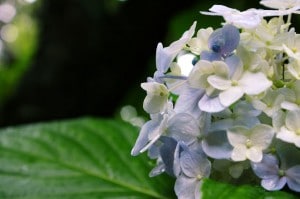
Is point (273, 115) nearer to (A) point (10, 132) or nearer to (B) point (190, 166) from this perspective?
(B) point (190, 166)

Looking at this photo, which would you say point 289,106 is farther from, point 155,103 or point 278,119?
point 155,103

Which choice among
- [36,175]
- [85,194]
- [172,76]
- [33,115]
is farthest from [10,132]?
[33,115]

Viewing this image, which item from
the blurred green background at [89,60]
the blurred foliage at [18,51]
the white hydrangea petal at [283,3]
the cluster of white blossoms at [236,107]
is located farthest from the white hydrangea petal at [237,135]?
the blurred foliage at [18,51]

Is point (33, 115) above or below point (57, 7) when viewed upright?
below

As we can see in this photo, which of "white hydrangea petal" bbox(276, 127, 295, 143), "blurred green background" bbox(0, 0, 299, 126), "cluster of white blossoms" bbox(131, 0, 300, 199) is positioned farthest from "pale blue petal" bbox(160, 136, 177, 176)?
"blurred green background" bbox(0, 0, 299, 126)

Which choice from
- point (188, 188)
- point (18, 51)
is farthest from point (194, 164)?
point (18, 51)

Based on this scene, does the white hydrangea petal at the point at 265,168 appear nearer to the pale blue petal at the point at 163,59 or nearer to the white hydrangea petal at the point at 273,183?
the white hydrangea petal at the point at 273,183
